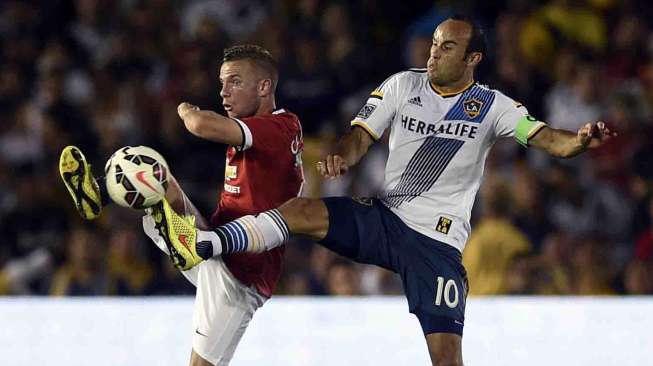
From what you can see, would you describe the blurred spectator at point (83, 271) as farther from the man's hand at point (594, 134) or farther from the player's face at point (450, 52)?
the man's hand at point (594, 134)

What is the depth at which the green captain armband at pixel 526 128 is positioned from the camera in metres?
5.12

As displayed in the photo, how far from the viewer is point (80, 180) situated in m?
4.90

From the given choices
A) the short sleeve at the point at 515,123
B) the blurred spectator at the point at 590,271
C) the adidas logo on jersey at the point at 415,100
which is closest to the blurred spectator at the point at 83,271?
the blurred spectator at the point at 590,271

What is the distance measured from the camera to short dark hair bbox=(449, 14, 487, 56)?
5176 mm

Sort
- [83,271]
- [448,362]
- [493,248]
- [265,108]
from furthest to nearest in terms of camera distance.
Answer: [83,271]
[493,248]
[265,108]
[448,362]

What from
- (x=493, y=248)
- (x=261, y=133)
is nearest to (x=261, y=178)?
(x=261, y=133)

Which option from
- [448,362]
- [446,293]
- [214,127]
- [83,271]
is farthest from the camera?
[83,271]

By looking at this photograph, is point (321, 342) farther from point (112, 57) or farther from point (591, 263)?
point (112, 57)

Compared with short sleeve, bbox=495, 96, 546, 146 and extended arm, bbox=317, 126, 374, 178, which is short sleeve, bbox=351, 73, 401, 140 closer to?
extended arm, bbox=317, 126, 374, 178

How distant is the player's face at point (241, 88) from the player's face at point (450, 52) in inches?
28.6

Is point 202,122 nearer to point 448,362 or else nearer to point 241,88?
point 241,88

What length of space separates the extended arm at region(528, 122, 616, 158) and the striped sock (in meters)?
1.08

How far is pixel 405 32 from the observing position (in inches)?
370

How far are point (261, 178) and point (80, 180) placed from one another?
2.33 feet
